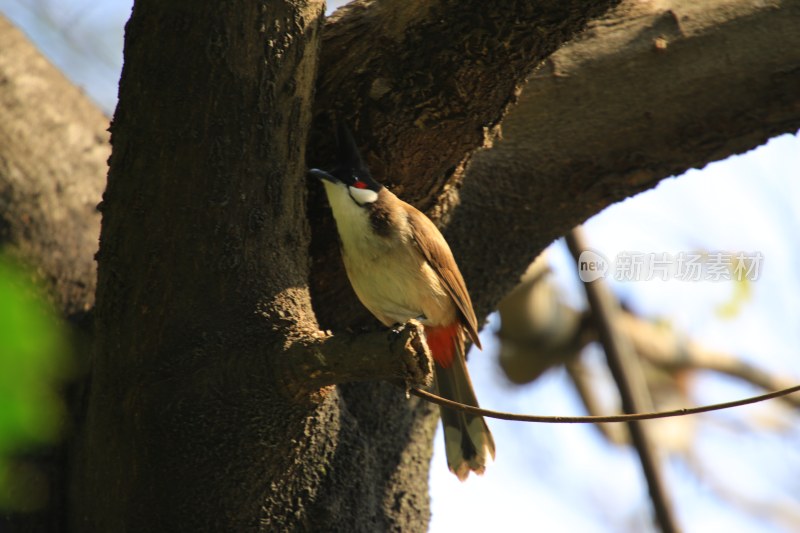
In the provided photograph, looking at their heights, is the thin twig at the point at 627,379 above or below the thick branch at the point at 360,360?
below

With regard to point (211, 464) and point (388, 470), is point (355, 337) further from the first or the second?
point (388, 470)

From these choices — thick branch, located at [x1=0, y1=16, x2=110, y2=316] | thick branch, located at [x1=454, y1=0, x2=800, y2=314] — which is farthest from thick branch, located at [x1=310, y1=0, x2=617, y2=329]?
thick branch, located at [x1=0, y1=16, x2=110, y2=316]

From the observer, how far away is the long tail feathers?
2961 mm

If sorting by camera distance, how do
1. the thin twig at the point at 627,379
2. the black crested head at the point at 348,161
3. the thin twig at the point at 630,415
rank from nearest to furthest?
the thin twig at the point at 630,415 → the black crested head at the point at 348,161 → the thin twig at the point at 627,379

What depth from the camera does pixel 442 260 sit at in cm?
285

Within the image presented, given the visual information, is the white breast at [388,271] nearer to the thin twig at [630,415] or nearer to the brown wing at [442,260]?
the brown wing at [442,260]

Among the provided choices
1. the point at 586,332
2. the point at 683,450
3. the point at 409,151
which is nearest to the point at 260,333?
the point at 409,151

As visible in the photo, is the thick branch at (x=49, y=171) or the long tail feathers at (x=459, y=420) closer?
the long tail feathers at (x=459, y=420)

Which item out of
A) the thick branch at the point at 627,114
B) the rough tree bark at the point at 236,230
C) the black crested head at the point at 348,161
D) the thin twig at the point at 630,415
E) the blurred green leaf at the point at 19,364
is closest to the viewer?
the blurred green leaf at the point at 19,364

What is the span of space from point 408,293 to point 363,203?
0.39m

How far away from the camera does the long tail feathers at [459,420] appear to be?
296cm

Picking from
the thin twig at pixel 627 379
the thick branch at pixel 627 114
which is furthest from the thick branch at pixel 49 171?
the thin twig at pixel 627 379

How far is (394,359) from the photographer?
1.96 metres

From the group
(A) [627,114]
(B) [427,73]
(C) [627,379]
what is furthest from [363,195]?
(C) [627,379]
